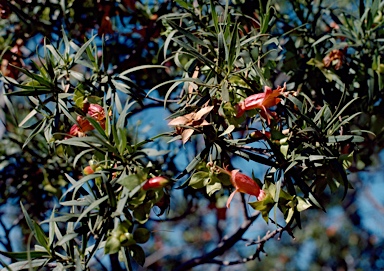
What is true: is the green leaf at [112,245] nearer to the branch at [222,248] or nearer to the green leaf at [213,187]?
the green leaf at [213,187]

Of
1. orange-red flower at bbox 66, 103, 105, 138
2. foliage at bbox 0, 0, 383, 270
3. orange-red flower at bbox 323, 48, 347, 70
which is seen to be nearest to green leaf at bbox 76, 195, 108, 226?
foliage at bbox 0, 0, 383, 270

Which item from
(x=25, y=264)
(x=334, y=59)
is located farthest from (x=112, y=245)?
(x=334, y=59)

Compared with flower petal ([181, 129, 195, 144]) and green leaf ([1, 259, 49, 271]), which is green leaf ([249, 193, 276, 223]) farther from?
green leaf ([1, 259, 49, 271])

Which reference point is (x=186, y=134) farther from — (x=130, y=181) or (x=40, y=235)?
(x=40, y=235)

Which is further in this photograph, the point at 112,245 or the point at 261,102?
the point at 261,102

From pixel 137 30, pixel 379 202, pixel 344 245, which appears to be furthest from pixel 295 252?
pixel 137 30

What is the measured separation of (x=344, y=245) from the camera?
3848 millimetres

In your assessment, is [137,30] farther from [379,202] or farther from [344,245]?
[379,202]

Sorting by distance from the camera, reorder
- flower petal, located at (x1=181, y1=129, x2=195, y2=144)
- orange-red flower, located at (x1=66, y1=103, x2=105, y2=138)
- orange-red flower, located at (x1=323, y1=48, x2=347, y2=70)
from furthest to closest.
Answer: orange-red flower, located at (x1=323, y1=48, x2=347, y2=70)
orange-red flower, located at (x1=66, y1=103, x2=105, y2=138)
flower petal, located at (x1=181, y1=129, x2=195, y2=144)

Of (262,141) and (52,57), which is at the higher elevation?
(52,57)

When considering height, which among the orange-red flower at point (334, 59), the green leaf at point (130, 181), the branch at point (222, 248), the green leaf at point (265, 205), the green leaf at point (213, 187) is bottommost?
the branch at point (222, 248)

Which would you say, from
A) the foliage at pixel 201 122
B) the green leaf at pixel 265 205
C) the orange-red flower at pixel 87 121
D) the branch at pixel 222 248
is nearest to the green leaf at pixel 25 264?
the foliage at pixel 201 122

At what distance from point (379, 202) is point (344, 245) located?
0.52 m

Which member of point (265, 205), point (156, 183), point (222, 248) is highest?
point (156, 183)
